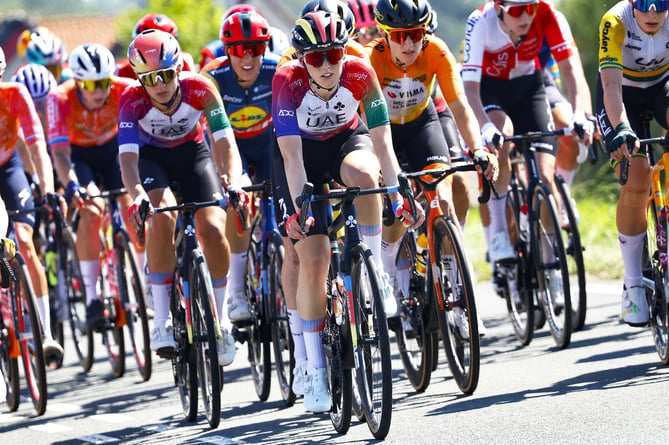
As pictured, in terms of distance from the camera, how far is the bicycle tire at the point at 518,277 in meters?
9.46

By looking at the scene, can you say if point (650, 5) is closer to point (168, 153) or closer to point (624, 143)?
point (624, 143)

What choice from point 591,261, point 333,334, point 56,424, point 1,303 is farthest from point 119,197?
point 591,261

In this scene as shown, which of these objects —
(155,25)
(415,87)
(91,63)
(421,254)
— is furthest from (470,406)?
(155,25)

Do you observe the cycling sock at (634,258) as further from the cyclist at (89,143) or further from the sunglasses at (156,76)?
the cyclist at (89,143)

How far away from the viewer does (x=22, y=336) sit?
31.1 feet

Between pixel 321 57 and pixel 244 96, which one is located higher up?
pixel 244 96

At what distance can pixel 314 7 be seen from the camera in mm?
8211

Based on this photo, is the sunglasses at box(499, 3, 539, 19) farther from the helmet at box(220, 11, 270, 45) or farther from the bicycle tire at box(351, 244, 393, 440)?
the bicycle tire at box(351, 244, 393, 440)

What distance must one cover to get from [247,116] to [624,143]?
3.36 m

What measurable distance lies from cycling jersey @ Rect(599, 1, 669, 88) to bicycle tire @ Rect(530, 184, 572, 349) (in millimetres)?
1162

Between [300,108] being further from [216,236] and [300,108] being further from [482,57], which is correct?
[482,57]

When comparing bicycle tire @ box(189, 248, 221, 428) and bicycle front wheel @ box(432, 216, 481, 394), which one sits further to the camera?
bicycle tire @ box(189, 248, 221, 428)

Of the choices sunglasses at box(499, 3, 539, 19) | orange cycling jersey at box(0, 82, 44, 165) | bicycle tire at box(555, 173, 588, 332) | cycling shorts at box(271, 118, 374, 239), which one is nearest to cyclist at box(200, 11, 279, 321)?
orange cycling jersey at box(0, 82, 44, 165)

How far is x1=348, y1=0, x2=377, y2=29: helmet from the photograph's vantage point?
10.8 m
